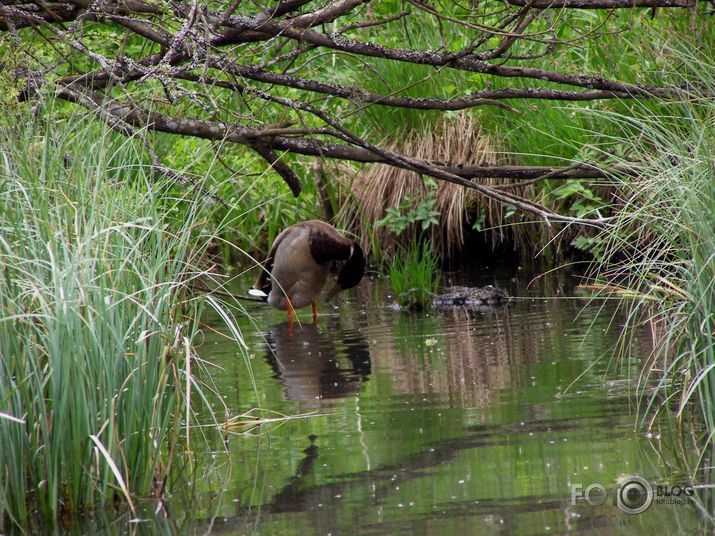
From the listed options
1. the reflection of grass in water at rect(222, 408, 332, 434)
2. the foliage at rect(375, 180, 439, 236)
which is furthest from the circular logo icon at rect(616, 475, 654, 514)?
the foliage at rect(375, 180, 439, 236)

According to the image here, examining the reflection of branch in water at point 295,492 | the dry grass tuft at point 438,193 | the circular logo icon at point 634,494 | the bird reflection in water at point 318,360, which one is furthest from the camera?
the dry grass tuft at point 438,193

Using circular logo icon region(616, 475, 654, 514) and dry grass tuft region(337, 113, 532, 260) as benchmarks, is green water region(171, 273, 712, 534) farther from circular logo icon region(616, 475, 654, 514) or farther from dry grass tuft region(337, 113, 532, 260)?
dry grass tuft region(337, 113, 532, 260)

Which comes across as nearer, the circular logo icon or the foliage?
the circular logo icon

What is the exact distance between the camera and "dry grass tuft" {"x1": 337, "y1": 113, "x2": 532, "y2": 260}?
35.6ft

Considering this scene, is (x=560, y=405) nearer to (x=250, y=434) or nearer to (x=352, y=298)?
(x=250, y=434)

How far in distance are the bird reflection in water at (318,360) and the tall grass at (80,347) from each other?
1011 millimetres

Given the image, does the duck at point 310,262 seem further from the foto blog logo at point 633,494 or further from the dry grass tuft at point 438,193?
the foto blog logo at point 633,494

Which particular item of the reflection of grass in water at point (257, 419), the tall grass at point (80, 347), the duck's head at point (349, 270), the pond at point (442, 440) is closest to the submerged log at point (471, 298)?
the duck's head at point (349, 270)

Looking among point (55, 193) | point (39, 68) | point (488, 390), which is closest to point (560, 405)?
point (488, 390)

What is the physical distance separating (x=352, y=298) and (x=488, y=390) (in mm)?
4885

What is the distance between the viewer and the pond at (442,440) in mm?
3260

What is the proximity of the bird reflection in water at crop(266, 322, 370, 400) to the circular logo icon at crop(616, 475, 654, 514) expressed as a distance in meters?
1.71

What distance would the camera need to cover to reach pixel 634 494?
336cm

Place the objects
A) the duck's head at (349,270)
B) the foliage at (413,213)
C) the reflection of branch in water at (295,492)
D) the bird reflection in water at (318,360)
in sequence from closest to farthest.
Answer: the reflection of branch in water at (295,492)
the bird reflection in water at (318,360)
the duck's head at (349,270)
the foliage at (413,213)
